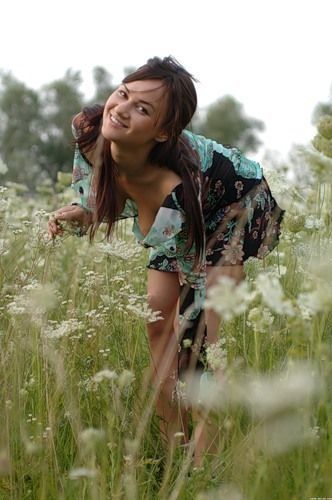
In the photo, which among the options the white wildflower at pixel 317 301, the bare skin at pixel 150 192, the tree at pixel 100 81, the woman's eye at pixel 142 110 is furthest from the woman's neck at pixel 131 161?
the tree at pixel 100 81

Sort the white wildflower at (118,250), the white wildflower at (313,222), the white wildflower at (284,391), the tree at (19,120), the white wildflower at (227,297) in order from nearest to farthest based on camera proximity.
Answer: the white wildflower at (227,297), the white wildflower at (284,391), the white wildflower at (118,250), the white wildflower at (313,222), the tree at (19,120)

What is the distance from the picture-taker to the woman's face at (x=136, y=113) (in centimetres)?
281

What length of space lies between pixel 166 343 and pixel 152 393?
48cm

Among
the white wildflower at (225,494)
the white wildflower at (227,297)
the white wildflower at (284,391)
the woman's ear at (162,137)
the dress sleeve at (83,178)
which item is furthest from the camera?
the dress sleeve at (83,178)

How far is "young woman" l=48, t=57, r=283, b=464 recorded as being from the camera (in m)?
2.86

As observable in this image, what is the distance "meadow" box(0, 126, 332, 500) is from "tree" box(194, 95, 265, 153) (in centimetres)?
4248

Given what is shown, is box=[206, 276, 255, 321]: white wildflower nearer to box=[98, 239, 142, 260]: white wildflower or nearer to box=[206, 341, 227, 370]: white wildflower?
box=[206, 341, 227, 370]: white wildflower

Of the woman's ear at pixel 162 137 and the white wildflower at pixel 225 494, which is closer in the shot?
the white wildflower at pixel 225 494

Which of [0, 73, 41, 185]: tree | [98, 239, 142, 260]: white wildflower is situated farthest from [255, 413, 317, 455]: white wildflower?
[0, 73, 41, 185]: tree

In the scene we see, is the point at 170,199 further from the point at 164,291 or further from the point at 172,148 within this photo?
the point at 164,291

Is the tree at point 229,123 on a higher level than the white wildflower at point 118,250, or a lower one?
higher

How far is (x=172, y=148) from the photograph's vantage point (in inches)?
117

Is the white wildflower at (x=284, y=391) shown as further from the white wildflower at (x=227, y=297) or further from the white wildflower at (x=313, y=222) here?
the white wildflower at (x=313, y=222)

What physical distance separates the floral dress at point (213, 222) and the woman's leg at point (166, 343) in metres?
0.03
